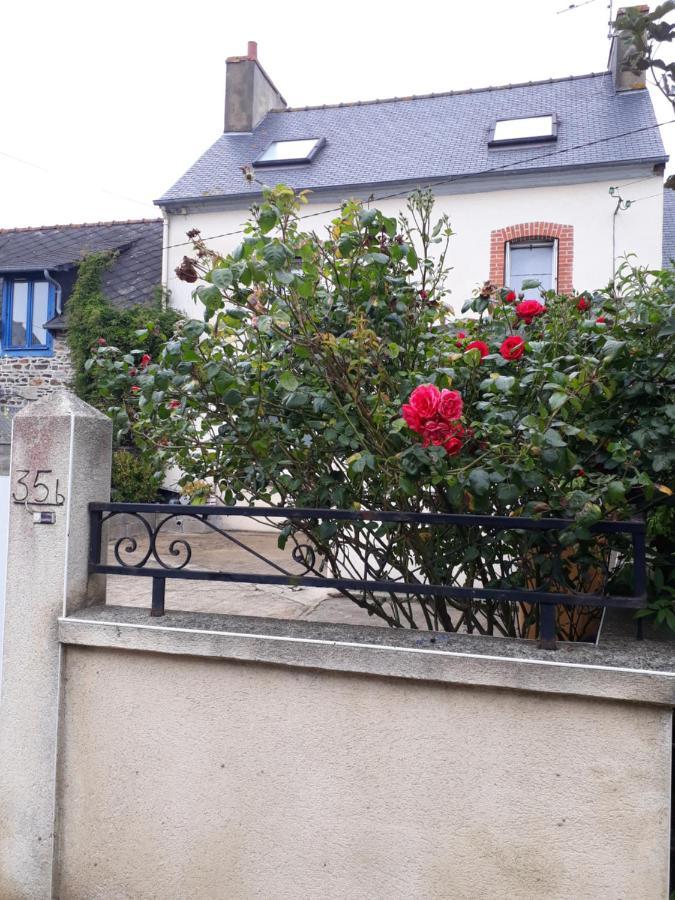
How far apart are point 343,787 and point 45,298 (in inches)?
494

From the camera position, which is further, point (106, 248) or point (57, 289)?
point (106, 248)

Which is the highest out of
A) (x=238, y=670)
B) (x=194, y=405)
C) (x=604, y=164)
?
(x=604, y=164)

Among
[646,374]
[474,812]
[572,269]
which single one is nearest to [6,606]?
[474,812]

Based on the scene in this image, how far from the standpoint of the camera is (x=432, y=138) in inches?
472

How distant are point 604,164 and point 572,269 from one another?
4.74ft

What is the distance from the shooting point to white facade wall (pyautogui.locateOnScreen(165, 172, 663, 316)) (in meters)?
9.62

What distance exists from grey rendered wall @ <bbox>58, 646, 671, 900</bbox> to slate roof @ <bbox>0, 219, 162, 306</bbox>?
10257 mm

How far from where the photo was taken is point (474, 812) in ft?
6.84

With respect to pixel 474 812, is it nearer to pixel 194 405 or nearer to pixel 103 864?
pixel 103 864

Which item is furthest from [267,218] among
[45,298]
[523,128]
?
[45,298]

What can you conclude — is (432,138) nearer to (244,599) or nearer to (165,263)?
(165,263)

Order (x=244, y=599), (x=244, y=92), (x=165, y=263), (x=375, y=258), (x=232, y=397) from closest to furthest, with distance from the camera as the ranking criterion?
(x=375, y=258) → (x=232, y=397) → (x=244, y=599) → (x=165, y=263) → (x=244, y=92)

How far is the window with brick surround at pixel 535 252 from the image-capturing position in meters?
9.96

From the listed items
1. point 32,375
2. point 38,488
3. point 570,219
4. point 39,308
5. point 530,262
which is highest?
point 570,219
